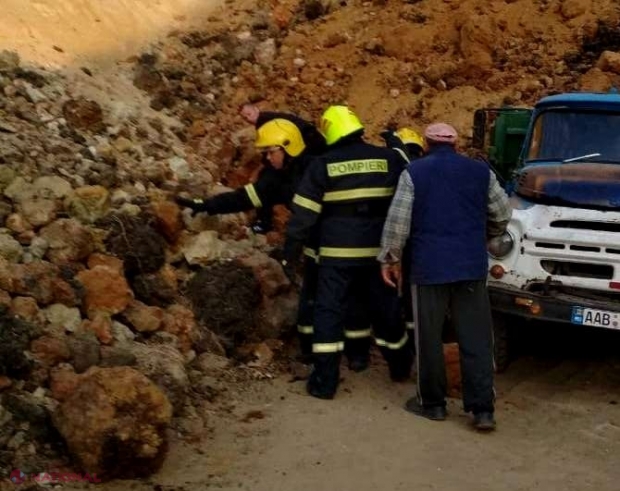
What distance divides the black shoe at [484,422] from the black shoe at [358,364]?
4.18ft

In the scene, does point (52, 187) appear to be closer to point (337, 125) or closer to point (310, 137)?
point (310, 137)

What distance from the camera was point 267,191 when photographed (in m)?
7.26

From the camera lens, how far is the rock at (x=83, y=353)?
596 cm

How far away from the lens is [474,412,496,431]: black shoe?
6.23 meters

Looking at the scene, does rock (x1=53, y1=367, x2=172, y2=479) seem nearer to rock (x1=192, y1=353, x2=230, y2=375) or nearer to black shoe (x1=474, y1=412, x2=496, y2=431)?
rock (x1=192, y1=353, x2=230, y2=375)

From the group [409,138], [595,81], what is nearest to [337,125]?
[409,138]

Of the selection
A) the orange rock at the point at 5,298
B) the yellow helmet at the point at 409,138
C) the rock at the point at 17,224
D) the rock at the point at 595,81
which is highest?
the rock at the point at 595,81

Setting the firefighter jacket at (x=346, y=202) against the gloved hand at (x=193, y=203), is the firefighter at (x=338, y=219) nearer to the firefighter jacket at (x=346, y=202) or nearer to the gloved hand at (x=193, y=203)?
the firefighter jacket at (x=346, y=202)

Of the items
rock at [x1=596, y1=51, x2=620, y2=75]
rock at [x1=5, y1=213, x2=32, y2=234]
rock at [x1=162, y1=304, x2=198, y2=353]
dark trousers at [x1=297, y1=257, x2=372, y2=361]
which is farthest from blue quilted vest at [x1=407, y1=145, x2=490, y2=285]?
rock at [x1=596, y1=51, x2=620, y2=75]

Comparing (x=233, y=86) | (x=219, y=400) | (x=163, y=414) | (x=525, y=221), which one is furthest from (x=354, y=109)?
(x=163, y=414)

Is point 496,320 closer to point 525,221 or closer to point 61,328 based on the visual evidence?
point 525,221

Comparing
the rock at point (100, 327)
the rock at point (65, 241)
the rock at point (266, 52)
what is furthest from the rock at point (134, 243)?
the rock at point (266, 52)

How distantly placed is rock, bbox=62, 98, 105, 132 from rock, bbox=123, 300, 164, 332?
93.6 inches

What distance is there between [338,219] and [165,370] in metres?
1.53
